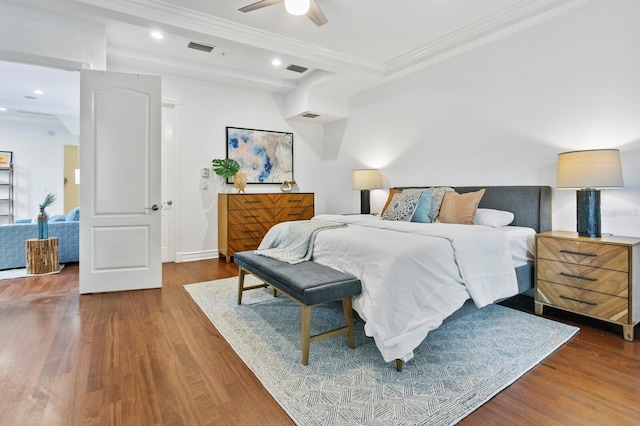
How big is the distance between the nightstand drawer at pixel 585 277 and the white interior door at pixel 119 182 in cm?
372

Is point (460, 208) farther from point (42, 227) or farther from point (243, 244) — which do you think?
point (42, 227)

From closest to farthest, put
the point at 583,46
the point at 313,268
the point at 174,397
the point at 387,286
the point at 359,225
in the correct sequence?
the point at 174,397 → the point at 387,286 → the point at 313,268 → the point at 583,46 → the point at 359,225

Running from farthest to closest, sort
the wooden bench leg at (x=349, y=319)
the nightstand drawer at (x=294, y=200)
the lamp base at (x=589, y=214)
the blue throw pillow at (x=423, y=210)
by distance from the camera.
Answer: the nightstand drawer at (x=294, y=200) < the blue throw pillow at (x=423, y=210) < the lamp base at (x=589, y=214) < the wooden bench leg at (x=349, y=319)

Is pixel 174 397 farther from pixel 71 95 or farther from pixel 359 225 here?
pixel 71 95

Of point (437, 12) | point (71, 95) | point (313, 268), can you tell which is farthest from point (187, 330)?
point (71, 95)

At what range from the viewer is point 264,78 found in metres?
5.14

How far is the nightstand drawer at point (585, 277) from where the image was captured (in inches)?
92.2

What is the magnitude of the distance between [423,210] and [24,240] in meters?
5.03

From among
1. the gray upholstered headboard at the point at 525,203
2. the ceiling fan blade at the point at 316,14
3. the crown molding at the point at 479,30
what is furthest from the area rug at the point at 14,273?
the gray upholstered headboard at the point at 525,203

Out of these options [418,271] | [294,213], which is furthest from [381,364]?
[294,213]

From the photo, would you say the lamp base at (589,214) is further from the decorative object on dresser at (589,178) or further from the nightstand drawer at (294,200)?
the nightstand drawer at (294,200)

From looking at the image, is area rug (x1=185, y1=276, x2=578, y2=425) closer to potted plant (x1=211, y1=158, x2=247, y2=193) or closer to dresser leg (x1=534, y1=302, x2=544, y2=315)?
dresser leg (x1=534, y1=302, x2=544, y2=315)

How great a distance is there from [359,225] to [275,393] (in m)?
1.75

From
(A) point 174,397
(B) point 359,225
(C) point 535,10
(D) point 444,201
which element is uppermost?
(C) point 535,10
